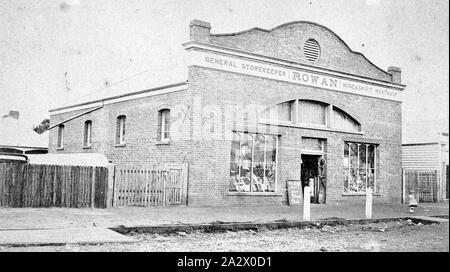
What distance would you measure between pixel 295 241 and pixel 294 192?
9.57 m

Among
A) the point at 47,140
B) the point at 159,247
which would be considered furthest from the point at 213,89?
the point at 47,140

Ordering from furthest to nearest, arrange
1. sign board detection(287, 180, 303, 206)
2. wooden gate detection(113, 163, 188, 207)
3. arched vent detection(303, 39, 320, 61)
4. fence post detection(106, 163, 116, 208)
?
arched vent detection(303, 39, 320, 61) < sign board detection(287, 180, 303, 206) < wooden gate detection(113, 163, 188, 207) < fence post detection(106, 163, 116, 208)

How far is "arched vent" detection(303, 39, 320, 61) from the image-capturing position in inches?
821

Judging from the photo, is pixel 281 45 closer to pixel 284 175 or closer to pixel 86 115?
pixel 284 175

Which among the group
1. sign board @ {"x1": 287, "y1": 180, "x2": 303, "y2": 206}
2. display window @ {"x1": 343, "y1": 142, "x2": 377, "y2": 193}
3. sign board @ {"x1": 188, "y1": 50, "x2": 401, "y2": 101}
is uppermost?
sign board @ {"x1": 188, "y1": 50, "x2": 401, "y2": 101}

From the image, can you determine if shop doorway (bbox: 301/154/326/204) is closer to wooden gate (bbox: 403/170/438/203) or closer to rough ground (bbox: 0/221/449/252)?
wooden gate (bbox: 403/170/438/203)

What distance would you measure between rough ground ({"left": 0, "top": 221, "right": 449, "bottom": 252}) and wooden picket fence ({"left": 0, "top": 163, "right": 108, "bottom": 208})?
5.13 meters

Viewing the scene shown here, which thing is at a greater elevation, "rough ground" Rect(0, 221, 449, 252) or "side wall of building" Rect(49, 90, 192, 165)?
"side wall of building" Rect(49, 90, 192, 165)

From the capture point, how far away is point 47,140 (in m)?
33.1

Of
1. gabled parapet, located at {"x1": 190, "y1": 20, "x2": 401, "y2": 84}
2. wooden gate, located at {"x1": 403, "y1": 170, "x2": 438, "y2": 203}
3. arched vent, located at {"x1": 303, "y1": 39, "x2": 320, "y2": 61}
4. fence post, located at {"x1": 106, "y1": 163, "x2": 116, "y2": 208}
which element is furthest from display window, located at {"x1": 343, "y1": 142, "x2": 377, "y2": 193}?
fence post, located at {"x1": 106, "y1": 163, "x2": 116, "y2": 208}

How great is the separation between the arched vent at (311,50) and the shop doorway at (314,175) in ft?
13.1

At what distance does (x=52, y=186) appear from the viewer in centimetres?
1479

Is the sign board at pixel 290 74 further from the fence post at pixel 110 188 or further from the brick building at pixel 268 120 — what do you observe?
the fence post at pixel 110 188
